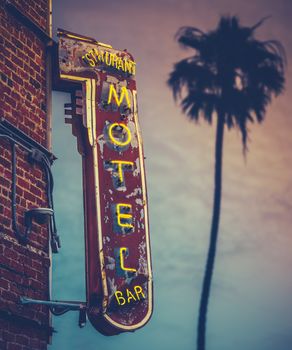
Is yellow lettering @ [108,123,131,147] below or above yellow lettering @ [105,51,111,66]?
below

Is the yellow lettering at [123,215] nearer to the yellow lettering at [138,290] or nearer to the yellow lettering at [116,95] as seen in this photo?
the yellow lettering at [138,290]

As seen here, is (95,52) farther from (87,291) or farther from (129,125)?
(87,291)

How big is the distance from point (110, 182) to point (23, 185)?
1.22 m

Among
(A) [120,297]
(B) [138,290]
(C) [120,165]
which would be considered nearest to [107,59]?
(C) [120,165]

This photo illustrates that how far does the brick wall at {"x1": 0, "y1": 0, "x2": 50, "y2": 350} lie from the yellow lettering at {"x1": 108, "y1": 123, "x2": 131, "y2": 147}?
0.90m

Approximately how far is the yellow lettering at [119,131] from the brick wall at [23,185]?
2.97 feet

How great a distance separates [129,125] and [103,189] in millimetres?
1216

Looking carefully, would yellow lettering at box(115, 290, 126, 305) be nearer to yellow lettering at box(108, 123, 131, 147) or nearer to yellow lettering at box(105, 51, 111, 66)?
yellow lettering at box(108, 123, 131, 147)

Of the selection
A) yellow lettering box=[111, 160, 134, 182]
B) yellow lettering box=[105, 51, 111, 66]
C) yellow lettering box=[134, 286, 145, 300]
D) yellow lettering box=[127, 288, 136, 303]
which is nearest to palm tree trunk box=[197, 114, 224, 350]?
yellow lettering box=[134, 286, 145, 300]

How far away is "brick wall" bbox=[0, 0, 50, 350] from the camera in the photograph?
800 centimetres

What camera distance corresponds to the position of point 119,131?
9797mm

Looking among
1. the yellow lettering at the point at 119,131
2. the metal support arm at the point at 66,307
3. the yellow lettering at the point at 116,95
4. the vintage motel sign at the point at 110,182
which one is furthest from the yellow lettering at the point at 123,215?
the yellow lettering at the point at 116,95

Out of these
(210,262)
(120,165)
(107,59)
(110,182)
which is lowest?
→ (210,262)

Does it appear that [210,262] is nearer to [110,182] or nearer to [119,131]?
[119,131]
